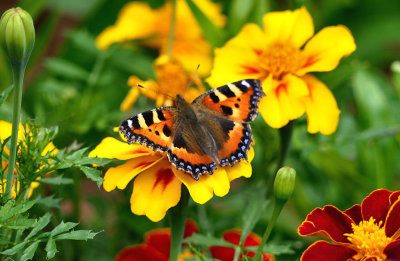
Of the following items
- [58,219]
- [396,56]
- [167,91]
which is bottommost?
[58,219]

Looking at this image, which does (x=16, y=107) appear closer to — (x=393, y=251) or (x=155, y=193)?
(x=155, y=193)

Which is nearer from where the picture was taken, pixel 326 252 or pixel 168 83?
pixel 326 252

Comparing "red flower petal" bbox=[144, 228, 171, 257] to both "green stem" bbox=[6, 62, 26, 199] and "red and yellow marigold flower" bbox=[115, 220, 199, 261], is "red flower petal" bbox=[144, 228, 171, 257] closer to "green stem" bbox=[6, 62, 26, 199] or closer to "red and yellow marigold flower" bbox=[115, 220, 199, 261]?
"red and yellow marigold flower" bbox=[115, 220, 199, 261]

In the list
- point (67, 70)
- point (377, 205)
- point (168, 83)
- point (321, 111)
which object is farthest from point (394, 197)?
point (67, 70)

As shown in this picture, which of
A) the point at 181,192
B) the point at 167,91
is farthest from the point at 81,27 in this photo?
the point at 181,192

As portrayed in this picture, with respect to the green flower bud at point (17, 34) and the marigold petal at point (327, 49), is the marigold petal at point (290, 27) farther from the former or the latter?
the green flower bud at point (17, 34)

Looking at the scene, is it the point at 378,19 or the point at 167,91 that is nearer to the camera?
the point at 167,91

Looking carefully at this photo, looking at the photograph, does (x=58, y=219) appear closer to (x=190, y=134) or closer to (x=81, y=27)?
(x=190, y=134)
